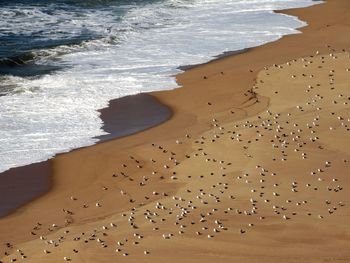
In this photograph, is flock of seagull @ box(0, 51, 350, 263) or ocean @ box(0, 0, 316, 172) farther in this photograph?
ocean @ box(0, 0, 316, 172)

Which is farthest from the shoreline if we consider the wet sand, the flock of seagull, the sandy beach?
the flock of seagull

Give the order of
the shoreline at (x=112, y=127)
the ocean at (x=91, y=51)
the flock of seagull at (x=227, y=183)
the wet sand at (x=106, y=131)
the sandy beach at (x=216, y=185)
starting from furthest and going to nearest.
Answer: the ocean at (x=91, y=51) → the shoreline at (x=112, y=127) → the wet sand at (x=106, y=131) → the flock of seagull at (x=227, y=183) → the sandy beach at (x=216, y=185)

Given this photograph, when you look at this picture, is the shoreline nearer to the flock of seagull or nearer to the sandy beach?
the sandy beach

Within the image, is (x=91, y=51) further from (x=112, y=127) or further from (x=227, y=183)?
(x=227, y=183)

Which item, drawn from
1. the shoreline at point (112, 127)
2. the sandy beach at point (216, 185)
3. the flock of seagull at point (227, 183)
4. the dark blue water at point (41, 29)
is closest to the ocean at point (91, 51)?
the dark blue water at point (41, 29)

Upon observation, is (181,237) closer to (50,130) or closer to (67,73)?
(50,130)

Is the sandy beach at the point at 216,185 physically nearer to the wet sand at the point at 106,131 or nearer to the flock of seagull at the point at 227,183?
the flock of seagull at the point at 227,183

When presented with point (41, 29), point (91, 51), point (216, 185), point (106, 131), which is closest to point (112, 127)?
point (106, 131)
